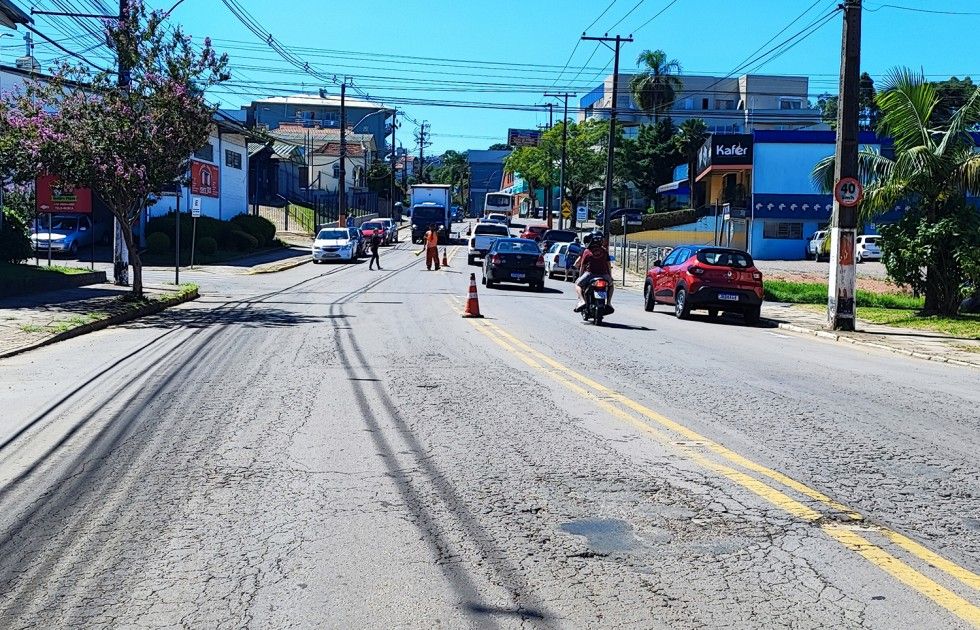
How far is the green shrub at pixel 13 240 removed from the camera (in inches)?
1166

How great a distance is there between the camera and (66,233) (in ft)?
138

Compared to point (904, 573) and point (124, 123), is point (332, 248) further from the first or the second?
point (904, 573)

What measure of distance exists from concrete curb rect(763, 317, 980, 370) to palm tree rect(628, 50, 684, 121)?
240 feet

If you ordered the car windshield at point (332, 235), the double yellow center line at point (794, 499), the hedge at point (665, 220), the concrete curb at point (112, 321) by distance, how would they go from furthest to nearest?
1. the hedge at point (665, 220)
2. the car windshield at point (332, 235)
3. the concrete curb at point (112, 321)
4. the double yellow center line at point (794, 499)

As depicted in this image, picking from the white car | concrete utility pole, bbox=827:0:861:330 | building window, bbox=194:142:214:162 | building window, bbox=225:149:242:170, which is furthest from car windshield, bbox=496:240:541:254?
building window, bbox=225:149:242:170

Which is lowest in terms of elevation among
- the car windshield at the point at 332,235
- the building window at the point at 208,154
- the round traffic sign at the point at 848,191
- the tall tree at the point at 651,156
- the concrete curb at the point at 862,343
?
the concrete curb at the point at 862,343

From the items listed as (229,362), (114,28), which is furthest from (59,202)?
(229,362)

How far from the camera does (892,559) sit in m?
5.46

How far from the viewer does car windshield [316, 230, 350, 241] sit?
160 feet

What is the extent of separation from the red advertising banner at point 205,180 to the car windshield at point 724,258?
3199cm

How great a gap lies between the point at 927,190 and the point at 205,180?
38.3 m

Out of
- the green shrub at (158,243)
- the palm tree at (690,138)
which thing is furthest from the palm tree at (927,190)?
the palm tree at (690,138)

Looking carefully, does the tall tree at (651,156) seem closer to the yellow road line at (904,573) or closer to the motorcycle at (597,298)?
the motorcycle at (597,298)

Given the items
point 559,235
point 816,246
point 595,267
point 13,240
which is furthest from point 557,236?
point 595,267
